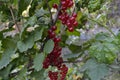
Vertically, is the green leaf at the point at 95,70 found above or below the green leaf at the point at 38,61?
below

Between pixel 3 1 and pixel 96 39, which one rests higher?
pixel 3 1

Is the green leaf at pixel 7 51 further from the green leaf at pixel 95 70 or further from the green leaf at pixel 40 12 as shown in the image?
the green leaf at pixel 95 70

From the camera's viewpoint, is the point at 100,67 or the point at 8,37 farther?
the point at 8,37

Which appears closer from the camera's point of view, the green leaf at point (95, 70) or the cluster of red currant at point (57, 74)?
the green leaf at point (95, 70)

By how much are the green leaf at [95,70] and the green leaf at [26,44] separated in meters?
0.16

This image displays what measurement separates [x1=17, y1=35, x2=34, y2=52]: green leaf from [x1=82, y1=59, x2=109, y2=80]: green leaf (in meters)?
0.16

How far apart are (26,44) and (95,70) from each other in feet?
0.64

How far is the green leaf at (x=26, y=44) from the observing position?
820mm

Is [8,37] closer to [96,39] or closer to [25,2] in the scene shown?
[25,2]

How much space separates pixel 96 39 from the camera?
0.87 m

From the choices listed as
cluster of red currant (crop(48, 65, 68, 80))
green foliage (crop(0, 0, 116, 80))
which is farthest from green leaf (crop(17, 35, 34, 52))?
cluster of red currant (crop(48, 65, 68, 80))

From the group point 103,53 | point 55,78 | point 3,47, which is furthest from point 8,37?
point 103,53

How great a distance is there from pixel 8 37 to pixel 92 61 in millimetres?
259

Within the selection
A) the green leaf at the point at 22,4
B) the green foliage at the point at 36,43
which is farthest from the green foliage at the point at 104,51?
the green leaf at the point at 22,4
